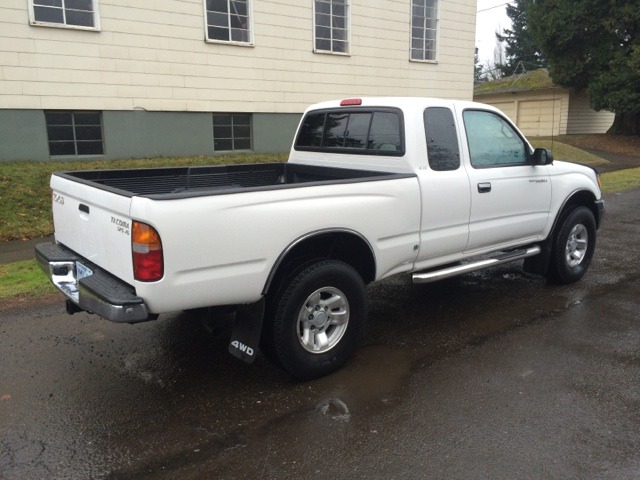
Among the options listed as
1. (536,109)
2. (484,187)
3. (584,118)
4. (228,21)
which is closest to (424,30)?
(228,21)

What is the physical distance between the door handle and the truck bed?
890 millimetres

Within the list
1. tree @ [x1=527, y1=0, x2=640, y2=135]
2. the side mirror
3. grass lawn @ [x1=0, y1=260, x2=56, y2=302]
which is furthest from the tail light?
tree @ [x1=527, y1=0, x2=640, y2=135]

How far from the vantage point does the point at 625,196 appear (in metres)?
12.8

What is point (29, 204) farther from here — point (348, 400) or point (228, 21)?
point (348, 400)

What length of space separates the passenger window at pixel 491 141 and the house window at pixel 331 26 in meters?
11.0

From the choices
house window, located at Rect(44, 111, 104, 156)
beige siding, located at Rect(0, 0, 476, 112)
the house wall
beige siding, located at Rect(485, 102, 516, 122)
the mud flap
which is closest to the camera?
the mud flap

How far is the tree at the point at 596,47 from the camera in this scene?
77.4ft

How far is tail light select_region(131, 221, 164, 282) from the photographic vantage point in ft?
10.5

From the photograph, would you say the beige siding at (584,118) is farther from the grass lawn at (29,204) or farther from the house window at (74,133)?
the house window at (74,133)

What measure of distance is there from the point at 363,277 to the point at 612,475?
2.14 meters

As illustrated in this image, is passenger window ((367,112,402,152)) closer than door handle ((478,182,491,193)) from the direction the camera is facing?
Yes

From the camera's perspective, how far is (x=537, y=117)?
30641mm

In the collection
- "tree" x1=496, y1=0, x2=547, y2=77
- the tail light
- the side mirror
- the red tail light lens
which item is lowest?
the tail light

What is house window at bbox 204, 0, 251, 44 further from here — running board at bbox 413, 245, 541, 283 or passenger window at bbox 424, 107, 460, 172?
running board at bbox 413, 245, 541, 283
